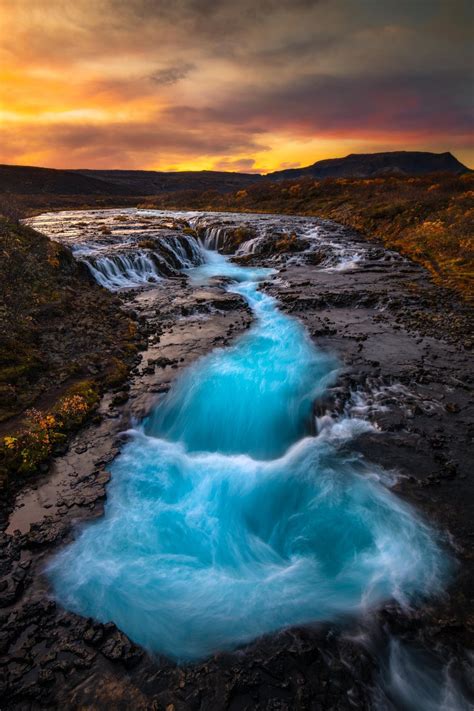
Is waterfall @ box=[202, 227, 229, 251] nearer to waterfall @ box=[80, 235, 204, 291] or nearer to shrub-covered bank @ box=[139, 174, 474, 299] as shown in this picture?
waterfall @ box=[80, 235, 204, 291]

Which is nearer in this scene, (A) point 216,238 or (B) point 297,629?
(B) point 297,629

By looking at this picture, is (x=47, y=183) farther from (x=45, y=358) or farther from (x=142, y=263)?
(x=45, y=358)

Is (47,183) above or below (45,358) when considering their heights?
above

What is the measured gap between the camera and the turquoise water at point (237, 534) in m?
6.28

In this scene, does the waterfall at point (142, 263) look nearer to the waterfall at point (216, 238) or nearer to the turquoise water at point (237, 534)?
the waterfall at point (216, 238)

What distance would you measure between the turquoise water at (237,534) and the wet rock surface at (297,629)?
369 mm

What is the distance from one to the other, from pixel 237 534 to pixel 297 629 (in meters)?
2.46

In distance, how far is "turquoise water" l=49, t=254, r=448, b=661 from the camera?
6.28 m

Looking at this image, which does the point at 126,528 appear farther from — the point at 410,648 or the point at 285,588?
the point at 410,648

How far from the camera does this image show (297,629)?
5.88m

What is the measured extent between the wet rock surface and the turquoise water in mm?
369

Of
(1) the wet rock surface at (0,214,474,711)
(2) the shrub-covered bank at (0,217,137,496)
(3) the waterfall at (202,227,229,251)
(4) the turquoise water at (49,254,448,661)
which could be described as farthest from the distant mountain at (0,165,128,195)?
(4) the turquoise water at (49,254,448,661)

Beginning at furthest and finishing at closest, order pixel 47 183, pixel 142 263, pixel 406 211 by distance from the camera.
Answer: pixel 47 183 < pixel 406 211 < pixel 142 263

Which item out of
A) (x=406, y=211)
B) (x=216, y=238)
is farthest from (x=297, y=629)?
(x=406, y=211)
